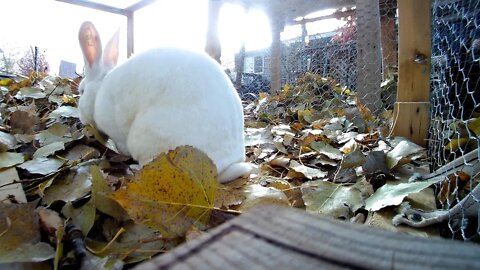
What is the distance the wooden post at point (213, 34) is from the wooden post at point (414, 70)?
201 centimetres

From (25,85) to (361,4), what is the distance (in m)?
2.16

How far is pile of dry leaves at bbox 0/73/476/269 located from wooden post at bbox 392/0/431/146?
0.09m

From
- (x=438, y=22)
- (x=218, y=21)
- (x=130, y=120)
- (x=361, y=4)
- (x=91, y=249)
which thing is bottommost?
(x=91, y=249)

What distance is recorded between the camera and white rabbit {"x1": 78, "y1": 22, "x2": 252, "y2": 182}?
1052 millimetres

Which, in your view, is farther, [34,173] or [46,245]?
[34,173]

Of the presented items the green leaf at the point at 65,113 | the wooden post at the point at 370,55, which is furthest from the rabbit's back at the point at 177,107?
the wooden post at the point at 370,55

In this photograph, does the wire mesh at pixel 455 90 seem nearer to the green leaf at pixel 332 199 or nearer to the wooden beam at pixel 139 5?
the green leaf at pixel 332 199

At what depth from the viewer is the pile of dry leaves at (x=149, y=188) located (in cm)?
66

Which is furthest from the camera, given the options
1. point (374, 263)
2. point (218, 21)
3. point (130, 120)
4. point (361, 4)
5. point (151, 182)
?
point (218, 21)

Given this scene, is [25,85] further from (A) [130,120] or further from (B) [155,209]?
(B) [155,209]

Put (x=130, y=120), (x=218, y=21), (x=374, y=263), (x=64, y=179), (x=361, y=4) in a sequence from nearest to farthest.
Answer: (x=374, y=263) → (x=64, y=179) → (x=130, y=120) → (x=361, y=4) → (x=218, y=21)

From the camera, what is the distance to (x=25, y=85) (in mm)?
2318

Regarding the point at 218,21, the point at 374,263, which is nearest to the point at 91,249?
the point at 374,263

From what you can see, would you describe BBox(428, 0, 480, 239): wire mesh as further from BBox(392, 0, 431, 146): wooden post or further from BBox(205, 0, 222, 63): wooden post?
BBox(205, 0, 222, 63): wooden post
